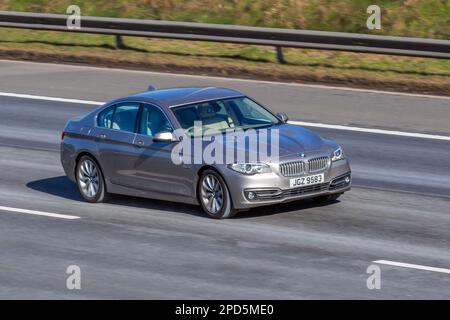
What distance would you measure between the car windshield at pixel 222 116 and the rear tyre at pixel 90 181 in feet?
4.95

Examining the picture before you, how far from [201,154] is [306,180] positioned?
133 cm

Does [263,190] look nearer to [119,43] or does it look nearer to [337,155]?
[337,155]

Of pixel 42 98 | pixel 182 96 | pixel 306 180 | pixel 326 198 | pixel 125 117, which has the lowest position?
pixel 326 198

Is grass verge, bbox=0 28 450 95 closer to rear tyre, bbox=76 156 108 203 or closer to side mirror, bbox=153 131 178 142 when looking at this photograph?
rear tyre, bbox=76 156 108 203

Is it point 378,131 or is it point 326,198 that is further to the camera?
point 378,131

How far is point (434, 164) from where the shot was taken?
18312mm

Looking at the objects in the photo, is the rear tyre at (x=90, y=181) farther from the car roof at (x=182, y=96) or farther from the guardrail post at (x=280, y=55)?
the guardrail post at (x=280, y=55)

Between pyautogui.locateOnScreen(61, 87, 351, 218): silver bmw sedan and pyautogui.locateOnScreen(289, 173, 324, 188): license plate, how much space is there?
0.01 meters

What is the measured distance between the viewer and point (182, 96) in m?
16.1

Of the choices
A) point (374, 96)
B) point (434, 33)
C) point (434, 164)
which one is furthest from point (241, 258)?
point (434, 33)

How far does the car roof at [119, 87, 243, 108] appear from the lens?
52.3 feet

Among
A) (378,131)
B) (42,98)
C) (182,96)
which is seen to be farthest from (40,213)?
(42,98)

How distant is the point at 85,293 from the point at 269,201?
350 cm

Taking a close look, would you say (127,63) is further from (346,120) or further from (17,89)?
(346,120)
